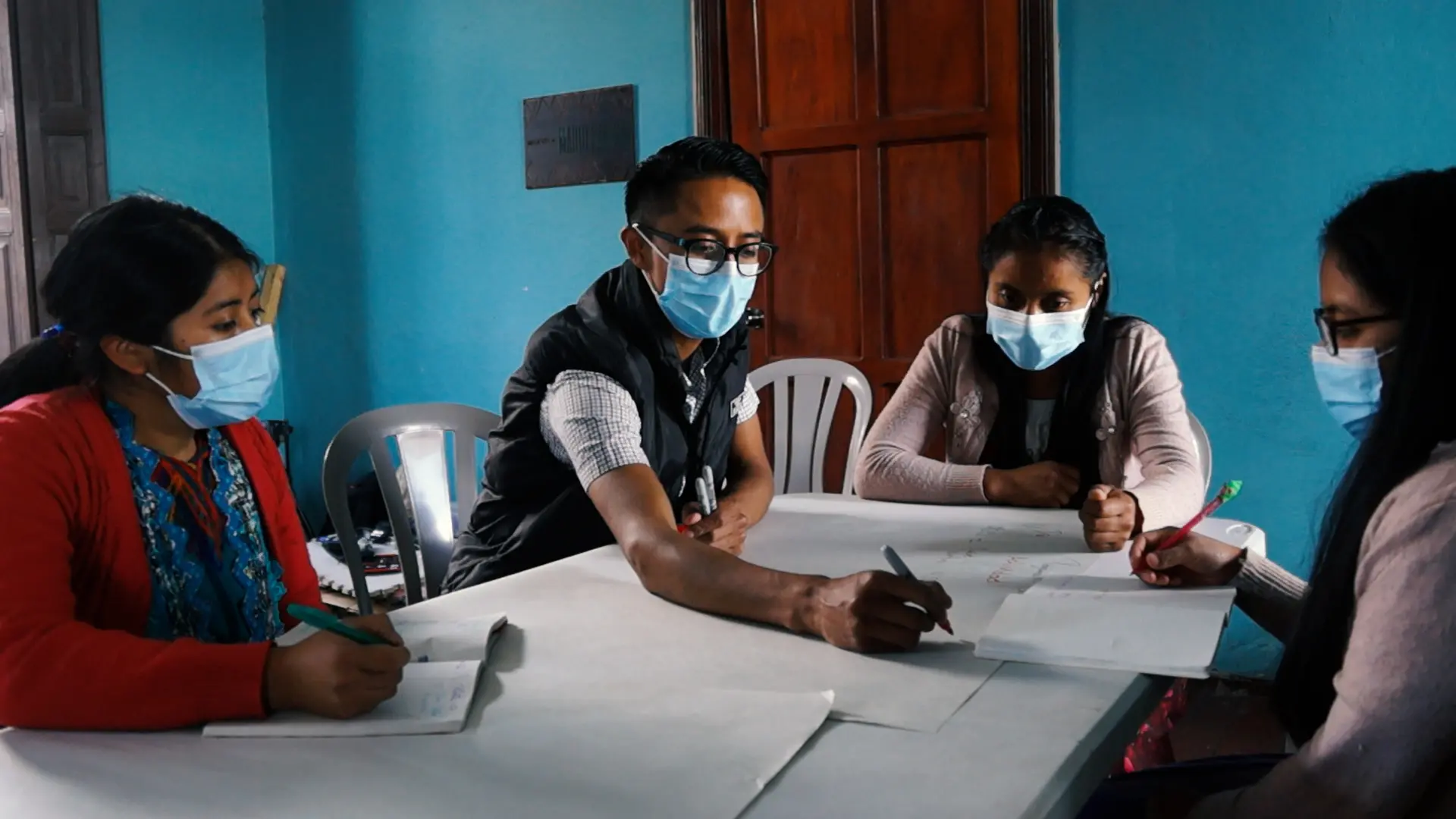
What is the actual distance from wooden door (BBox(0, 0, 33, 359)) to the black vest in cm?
290

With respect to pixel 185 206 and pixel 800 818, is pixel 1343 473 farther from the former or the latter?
pixel 185 206

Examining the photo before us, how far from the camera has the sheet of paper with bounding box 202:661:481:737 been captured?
90 centimetres

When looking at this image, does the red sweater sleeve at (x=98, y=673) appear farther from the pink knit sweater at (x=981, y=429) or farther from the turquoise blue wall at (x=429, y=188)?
the turquoise blue wall at (x=429, y=188)

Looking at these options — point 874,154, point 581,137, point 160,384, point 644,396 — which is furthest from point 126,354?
point 581,137

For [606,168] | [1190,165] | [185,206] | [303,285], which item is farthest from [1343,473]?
[303,285]

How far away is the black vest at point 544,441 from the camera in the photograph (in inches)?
64.2

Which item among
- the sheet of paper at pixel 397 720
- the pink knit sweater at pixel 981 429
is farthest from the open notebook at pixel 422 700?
the pink knit sweater at pixel 981 429

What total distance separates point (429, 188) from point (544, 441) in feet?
9.31

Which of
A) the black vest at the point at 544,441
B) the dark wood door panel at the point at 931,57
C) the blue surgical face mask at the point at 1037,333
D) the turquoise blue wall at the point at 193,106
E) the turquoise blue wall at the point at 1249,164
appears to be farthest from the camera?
the turquoise blue wall at the point at 193,106

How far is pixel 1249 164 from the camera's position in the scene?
2797mm

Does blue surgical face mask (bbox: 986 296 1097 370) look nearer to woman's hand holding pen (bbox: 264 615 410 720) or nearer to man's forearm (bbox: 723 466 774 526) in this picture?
man's forearm (bbox: 723 466 774 526)

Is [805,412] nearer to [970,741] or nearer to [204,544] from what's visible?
[204,544]

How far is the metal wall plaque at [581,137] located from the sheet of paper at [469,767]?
3.05m

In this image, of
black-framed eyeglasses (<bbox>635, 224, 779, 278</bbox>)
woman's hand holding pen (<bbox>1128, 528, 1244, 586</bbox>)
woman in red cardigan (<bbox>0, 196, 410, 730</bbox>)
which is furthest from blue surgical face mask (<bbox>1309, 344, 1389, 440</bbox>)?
woman in red cardigan (<bbox>0, 196, 410, 730</bbox>)
